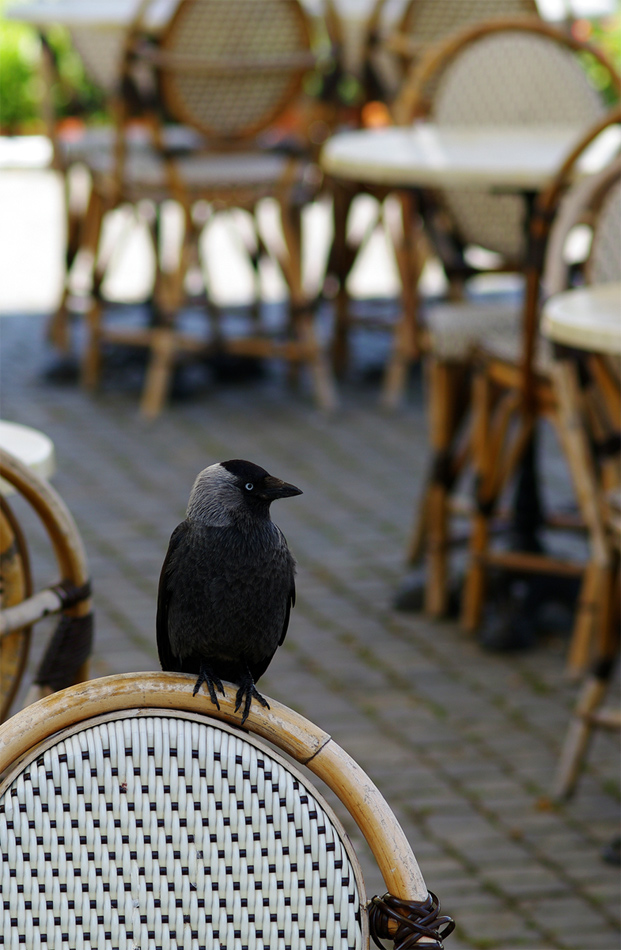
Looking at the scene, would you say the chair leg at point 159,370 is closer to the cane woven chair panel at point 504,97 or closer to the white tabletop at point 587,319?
the cane woven chair panel at point 504,97

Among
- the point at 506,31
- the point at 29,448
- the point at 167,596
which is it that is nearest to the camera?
the point at 167,596

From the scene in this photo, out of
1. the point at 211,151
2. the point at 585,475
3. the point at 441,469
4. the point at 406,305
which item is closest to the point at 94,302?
the point at 211,151

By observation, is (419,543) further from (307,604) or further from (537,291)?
(537,291)

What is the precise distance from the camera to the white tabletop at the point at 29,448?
2279 mm

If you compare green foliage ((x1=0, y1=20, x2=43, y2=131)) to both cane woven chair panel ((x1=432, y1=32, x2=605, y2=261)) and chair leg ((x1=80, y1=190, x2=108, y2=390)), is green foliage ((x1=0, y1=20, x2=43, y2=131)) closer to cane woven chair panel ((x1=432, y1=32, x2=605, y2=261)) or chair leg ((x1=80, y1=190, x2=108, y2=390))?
chair leg ((x1=80, y1=190, x2=108, y2=390))

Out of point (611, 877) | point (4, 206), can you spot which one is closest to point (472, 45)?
point (611, 877)

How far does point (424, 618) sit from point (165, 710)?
9.71 ft

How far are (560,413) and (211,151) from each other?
10.3 feet

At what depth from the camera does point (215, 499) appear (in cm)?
159

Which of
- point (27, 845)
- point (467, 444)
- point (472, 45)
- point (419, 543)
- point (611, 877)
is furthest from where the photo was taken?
point (472, 45)

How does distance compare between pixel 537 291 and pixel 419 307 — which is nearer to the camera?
pixel 537 291

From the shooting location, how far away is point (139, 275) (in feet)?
29.3

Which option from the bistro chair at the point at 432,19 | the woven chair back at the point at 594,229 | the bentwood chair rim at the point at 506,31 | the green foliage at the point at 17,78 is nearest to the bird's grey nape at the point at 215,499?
the woven chair back at the point at 594,229

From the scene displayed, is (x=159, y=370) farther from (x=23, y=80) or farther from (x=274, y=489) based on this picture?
(x=23, y=80)
